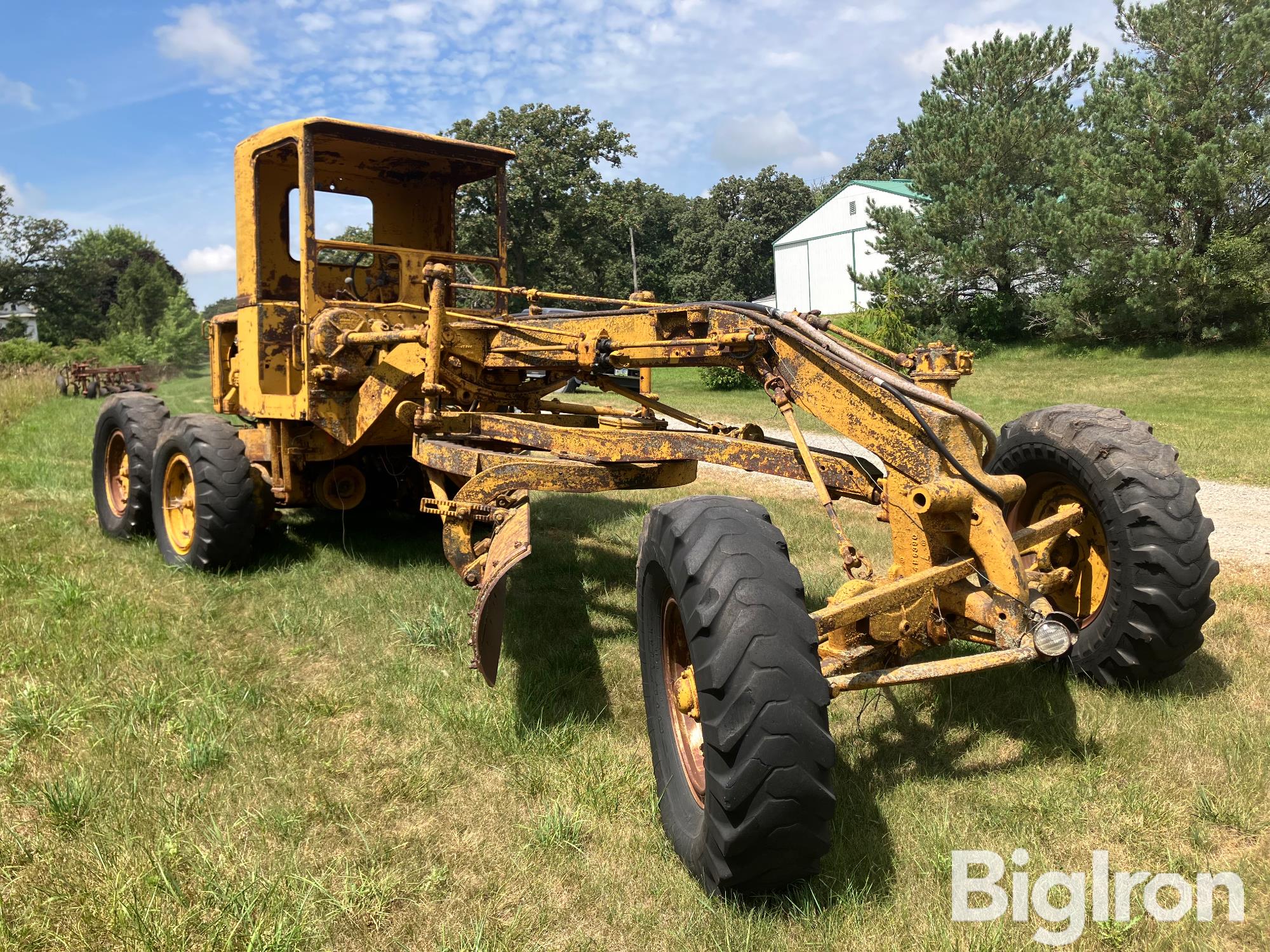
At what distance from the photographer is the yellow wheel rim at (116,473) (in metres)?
7.47

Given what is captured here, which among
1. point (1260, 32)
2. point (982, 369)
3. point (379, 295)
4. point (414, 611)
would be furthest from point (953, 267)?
point (414, 611)

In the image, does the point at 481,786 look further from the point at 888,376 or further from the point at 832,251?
the point at 832,251

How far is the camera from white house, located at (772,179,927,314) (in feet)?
141

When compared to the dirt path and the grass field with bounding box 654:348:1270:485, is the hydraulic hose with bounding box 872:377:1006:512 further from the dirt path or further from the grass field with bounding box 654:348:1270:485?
the grass field with bounding box 654:348:1270:485

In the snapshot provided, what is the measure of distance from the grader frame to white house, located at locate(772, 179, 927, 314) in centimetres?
3757

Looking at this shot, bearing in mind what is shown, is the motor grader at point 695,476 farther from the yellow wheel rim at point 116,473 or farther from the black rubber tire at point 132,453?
the yellow wheel rim at point 116,473

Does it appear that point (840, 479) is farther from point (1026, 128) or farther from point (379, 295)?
point (1026, 128)

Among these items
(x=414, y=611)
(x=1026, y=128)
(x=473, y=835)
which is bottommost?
(x=473, y=835)

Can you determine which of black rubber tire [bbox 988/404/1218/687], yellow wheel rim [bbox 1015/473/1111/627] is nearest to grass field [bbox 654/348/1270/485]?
yellow wheel rim [bbox 1015/473/1111/627]

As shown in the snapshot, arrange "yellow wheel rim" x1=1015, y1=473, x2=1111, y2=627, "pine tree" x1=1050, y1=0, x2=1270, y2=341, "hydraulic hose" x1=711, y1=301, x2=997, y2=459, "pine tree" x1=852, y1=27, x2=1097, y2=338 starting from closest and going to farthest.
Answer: "hydraulic hose" x1=711, y1=301, x2=997, y2=459
"yellow wheel rim" x1=1015, y1=473, x2=1111, y2=627
"pine tree" x1=1050, y1=0, x2=1270, y2=341
"pine tree" x1=852, y1=27, x2=1097, y2=338

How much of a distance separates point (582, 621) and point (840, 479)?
208cm

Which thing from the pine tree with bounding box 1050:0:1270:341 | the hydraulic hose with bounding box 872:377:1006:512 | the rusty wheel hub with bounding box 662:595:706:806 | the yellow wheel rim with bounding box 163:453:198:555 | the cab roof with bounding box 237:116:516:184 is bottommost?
the rusty wheel hub with bounding box 662:595:706:806

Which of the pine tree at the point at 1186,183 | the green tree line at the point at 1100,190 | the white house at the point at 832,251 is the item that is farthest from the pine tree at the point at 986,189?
the white house at the point at 832,251

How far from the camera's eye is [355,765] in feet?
11.7
